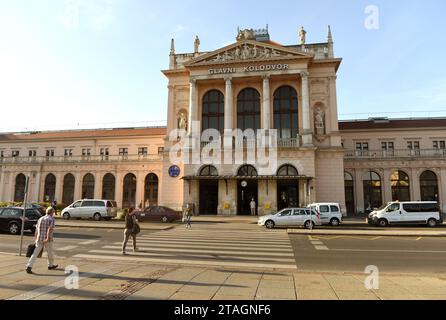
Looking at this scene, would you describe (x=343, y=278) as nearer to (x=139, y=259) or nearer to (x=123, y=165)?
(x=139, y=259)

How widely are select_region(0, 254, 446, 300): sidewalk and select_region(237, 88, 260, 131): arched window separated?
31.9 meters

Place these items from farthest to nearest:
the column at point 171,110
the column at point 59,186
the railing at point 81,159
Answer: the column at point 59,186, the railing at point 81,159, the column at point 171,110

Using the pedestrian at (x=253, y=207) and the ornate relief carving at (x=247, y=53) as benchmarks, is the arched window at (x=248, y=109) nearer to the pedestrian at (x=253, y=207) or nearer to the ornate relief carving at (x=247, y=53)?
the ornate relief carving at (x=247, y=53)

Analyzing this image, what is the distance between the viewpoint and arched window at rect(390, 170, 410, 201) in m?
42.8

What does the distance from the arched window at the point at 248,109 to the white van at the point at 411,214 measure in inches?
738

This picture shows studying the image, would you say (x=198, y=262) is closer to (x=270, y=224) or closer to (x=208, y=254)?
(x=208, y=254)

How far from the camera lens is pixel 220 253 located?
12.8m

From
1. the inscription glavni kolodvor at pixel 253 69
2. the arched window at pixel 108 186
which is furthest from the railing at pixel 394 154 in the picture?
the arched window at pixel 108 186

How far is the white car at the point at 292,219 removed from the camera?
77.8 ft

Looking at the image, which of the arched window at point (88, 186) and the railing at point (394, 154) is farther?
the arched window at point (88, 186)

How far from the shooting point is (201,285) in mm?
7375

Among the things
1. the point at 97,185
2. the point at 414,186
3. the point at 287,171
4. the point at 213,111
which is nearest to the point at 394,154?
the point at 414,186
